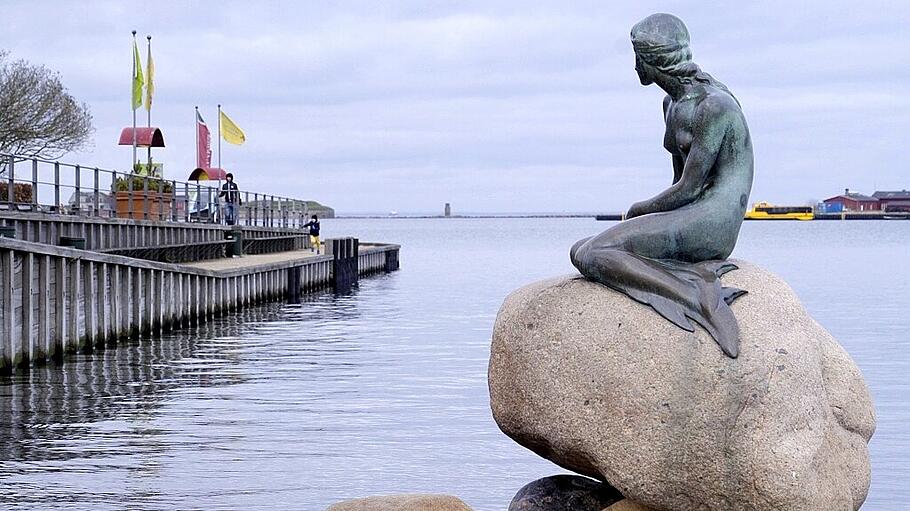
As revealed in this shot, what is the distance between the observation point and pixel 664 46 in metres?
10.8

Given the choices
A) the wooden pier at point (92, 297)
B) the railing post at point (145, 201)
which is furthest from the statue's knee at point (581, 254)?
the railing post at point (145, 201)

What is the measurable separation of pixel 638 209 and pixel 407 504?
2895mm

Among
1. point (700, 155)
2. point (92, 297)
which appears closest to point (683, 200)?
point (700, 155)

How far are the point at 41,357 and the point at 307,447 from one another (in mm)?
8407

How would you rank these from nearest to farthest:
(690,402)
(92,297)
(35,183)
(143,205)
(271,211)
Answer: (690,402), (92,297), (35,183), (143,205), (271,211)

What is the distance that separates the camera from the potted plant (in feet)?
128

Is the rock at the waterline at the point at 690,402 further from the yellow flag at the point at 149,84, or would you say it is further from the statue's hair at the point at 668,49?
the yellow flag at the point at 149,84

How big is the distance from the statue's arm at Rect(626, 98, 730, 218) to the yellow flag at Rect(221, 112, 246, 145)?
59.0m

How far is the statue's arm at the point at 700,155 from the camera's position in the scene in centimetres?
1058

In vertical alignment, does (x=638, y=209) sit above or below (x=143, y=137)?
below

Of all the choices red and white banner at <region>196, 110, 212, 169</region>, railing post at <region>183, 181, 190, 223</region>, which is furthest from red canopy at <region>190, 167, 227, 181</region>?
railing post at <region>183, 181, 190, 223</region>

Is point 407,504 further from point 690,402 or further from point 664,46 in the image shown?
point 664,46

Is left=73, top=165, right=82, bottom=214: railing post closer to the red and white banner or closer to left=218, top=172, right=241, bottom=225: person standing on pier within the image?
left=218, top=172, right=241, bottom=225: person standing on pier

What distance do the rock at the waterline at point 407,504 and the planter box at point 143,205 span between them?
28417 mm
